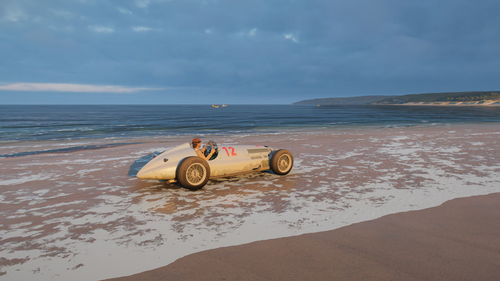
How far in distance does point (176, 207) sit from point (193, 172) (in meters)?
1.21

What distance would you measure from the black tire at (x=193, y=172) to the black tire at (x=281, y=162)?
2265mm

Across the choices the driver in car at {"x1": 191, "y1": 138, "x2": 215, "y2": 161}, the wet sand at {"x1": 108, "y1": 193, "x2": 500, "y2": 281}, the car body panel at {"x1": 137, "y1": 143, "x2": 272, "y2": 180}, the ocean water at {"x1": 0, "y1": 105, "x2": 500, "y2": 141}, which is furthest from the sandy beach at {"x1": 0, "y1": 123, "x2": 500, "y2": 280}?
the ocean water at {"x1": 0, "y1": 105, "x2": 500, "y2": 141}

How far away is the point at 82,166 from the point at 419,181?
37.0 feet

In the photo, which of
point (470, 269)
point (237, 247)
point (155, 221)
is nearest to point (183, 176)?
point (155, 221)

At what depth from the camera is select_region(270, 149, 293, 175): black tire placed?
29.3 feet

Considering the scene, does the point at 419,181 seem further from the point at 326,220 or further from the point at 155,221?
the point at 155,221

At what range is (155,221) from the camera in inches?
221

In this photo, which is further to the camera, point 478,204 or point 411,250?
point 478,204

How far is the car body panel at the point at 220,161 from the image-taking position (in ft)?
24.1

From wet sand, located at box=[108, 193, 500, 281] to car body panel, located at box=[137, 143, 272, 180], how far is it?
3.46 meters

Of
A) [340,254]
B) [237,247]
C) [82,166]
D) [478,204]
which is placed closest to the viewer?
[340,254]

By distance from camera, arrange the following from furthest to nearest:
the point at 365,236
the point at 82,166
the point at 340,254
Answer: the point at 82,166 → the point at 365,236 → the point at 340,254

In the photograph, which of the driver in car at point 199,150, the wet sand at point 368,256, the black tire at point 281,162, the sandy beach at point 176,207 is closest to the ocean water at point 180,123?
the sandy beach at point 176,207

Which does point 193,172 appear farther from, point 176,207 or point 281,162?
point 281,162
